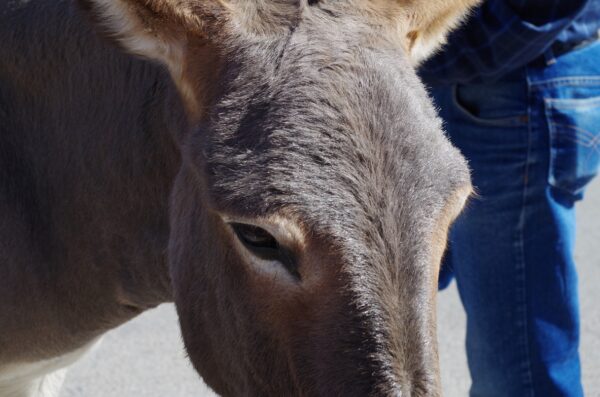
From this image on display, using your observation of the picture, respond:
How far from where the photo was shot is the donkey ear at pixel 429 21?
2.67 m

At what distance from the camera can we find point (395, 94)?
2.32 metres

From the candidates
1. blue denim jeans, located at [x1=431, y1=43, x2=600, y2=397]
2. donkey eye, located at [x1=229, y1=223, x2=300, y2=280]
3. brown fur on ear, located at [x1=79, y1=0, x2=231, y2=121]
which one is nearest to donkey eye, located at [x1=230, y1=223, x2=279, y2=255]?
donkey eye, located at [x1=229, y1=223, x2=300, y2=280]

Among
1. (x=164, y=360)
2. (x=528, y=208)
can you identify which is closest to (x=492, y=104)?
(x=528, y=208)

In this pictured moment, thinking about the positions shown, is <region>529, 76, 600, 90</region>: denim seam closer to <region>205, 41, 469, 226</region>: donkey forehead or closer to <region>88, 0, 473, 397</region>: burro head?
<region>88, 0, 473, 397</region>: burro head

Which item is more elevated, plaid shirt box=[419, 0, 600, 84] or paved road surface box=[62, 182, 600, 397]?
plaid shirt box=[419, 0, 600, 84]

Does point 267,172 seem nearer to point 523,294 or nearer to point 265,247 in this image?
point 265,247

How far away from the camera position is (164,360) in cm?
550

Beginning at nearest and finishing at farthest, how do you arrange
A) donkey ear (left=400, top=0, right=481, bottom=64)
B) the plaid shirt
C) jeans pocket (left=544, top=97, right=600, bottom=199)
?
donkey ear (left=400, top=0, right=481, bottom=64) → the plaid shirt → jeans pocket (left=544, top=97, right=600, bottom=199)

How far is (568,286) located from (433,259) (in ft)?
4.39

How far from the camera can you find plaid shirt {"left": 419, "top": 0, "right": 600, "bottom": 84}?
3191 mm

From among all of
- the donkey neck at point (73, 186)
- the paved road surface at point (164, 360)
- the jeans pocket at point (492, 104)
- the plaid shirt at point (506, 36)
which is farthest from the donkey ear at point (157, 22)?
the paved road surface at point (164, 360)

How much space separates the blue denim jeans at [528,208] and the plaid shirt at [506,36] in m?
0.09

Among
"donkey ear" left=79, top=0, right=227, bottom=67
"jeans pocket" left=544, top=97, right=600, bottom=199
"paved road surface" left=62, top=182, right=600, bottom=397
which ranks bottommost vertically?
"paved road surface" left=62, top=182, right=600, bottom=397

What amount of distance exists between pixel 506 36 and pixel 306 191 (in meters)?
1.28
